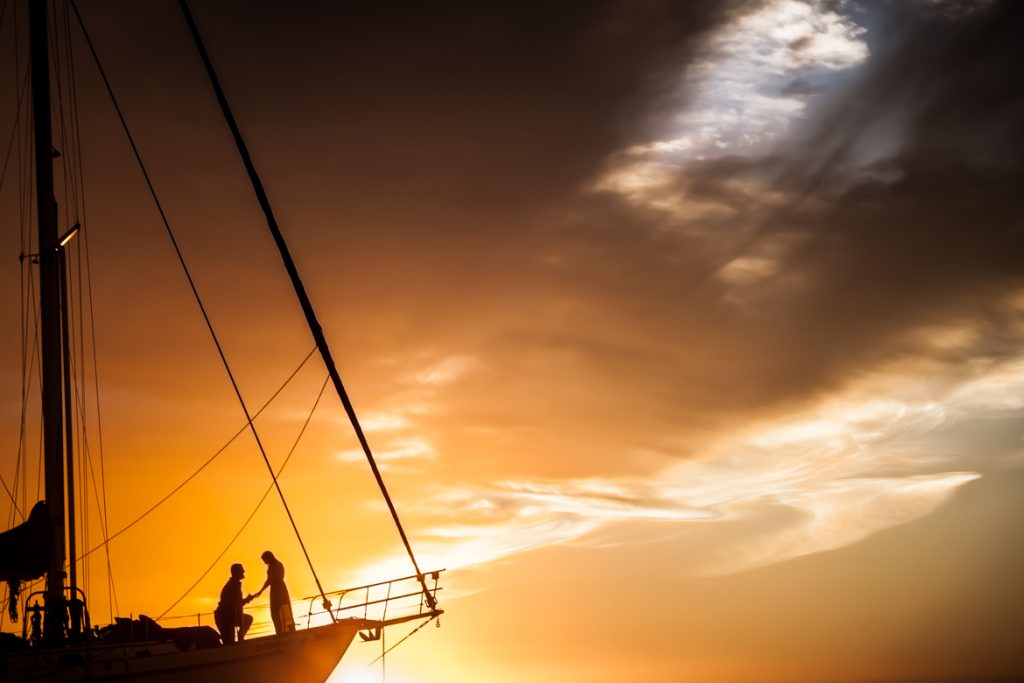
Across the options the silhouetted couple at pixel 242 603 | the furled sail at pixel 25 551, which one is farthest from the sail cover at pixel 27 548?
the silhouetted couple at pixel 242 603

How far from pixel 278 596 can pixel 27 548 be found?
6363 mm

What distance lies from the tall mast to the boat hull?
7.11 ft

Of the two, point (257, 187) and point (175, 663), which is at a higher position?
point (257, 187)

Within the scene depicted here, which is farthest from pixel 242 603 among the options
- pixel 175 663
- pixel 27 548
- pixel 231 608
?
pixel 27 548

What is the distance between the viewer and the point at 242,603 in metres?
26.4

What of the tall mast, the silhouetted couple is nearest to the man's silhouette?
the silhouetted couple

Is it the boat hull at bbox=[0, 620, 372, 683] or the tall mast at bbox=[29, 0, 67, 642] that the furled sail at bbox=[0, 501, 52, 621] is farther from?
the boat hull at bbox=[0, 620, 372, 683]

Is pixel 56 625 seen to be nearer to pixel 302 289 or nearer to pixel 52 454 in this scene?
pixel 52 454

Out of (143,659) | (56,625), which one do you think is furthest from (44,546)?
(143,659)

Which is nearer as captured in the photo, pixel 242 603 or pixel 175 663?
pixel 175 663

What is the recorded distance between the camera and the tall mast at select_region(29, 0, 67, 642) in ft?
88.3

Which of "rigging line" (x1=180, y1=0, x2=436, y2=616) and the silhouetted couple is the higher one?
"rigging line" (x1=180, y1=0, x2=436, y2=616)

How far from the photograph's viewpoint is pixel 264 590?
87.2 ft

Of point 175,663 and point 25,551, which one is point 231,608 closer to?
point 175,663
